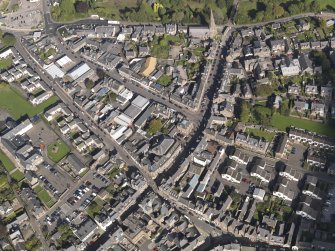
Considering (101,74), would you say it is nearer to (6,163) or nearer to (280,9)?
(6,163)

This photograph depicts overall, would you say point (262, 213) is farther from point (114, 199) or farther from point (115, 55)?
point (115, 55)

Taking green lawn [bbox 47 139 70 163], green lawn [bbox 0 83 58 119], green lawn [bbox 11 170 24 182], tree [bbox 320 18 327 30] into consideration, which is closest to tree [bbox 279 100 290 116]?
tree [bbox 320 18 327 30]

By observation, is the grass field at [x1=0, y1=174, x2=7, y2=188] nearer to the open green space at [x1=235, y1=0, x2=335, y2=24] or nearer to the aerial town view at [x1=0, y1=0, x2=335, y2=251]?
the aerial town view at [x1=0, y1=0, x2=335, y2=251]

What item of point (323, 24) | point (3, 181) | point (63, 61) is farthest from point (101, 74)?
point (323, 24)

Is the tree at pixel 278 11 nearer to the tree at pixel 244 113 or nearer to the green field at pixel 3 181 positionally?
the tree at pixel 244 113

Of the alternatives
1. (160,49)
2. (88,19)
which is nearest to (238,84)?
(160,49)

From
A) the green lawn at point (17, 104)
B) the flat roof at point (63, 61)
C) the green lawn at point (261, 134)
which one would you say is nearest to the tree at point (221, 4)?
the flat roof at point (63, 61)
